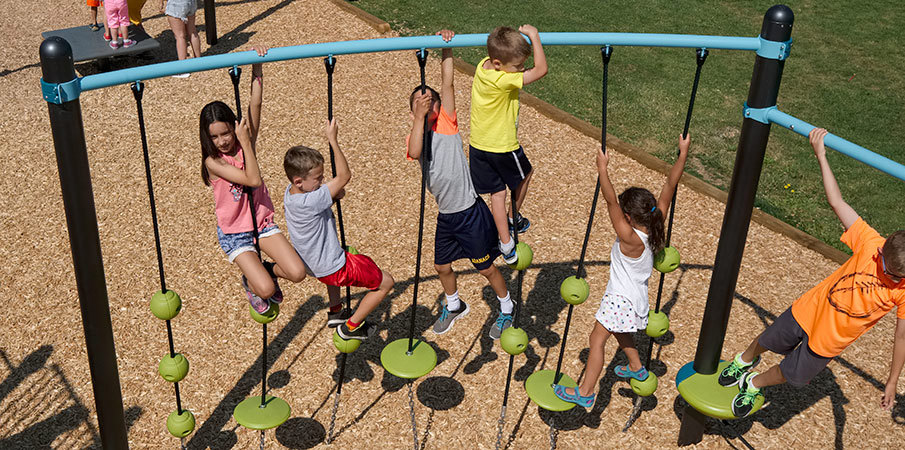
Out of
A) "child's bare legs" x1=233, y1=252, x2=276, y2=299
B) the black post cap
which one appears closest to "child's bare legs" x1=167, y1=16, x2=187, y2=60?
"child's bare legs" x1=233, y1=252, x2=276, y2=299

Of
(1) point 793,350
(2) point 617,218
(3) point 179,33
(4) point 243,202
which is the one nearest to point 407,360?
(4) point 243,202

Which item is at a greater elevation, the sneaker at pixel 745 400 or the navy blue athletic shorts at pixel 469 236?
the navy blue athletic shorts at pixel 469 236

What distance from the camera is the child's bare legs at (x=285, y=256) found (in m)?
5.01

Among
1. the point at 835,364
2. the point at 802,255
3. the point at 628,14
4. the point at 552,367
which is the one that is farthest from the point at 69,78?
the point at 628,14

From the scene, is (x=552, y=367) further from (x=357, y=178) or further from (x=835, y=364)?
(x=357, y=178)

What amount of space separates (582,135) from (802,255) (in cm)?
260

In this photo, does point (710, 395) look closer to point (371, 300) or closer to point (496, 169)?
point (496, 169)

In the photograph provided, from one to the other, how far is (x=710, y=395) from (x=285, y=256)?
2.56 metres

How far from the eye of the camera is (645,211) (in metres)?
4.75

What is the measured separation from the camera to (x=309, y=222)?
4773 millimetres

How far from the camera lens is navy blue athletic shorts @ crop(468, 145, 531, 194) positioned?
552 cm

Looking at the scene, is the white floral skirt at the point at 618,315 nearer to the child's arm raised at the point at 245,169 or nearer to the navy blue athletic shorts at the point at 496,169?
the navy blue athletic shorts at the point at 496,169

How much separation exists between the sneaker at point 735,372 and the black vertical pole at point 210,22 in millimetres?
8081

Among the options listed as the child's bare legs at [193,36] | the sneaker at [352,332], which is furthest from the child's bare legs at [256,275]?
the child's bare legs at [193,36]
